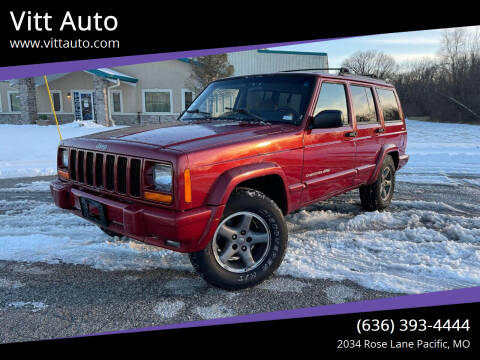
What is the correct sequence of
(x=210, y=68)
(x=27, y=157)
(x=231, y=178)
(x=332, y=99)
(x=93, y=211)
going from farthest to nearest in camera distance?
(x=210, y=68), (x=27, y=157), (x=332, y=99), (x=93, y=211), (x=231, y=178)

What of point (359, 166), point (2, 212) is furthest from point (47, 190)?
point (359, 166)

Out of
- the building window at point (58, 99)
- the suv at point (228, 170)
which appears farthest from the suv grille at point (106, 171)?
the building window at point (58, 99)

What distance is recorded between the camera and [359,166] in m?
4.62

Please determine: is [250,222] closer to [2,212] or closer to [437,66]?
[2,212]

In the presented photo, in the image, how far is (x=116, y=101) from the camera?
23078 mm

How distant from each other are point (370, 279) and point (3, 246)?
3811 mm

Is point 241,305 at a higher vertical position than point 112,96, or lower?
lower

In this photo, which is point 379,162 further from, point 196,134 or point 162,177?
point 162,177

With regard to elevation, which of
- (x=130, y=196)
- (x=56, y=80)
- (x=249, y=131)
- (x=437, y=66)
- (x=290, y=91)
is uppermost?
(x=437, y=66)

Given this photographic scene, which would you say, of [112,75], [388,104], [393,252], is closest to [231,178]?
[393,252]

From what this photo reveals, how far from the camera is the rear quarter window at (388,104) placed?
5.28 meters

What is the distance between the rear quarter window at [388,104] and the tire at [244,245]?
9.89 ft

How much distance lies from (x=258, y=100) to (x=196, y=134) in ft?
3.74

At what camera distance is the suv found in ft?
9.04
